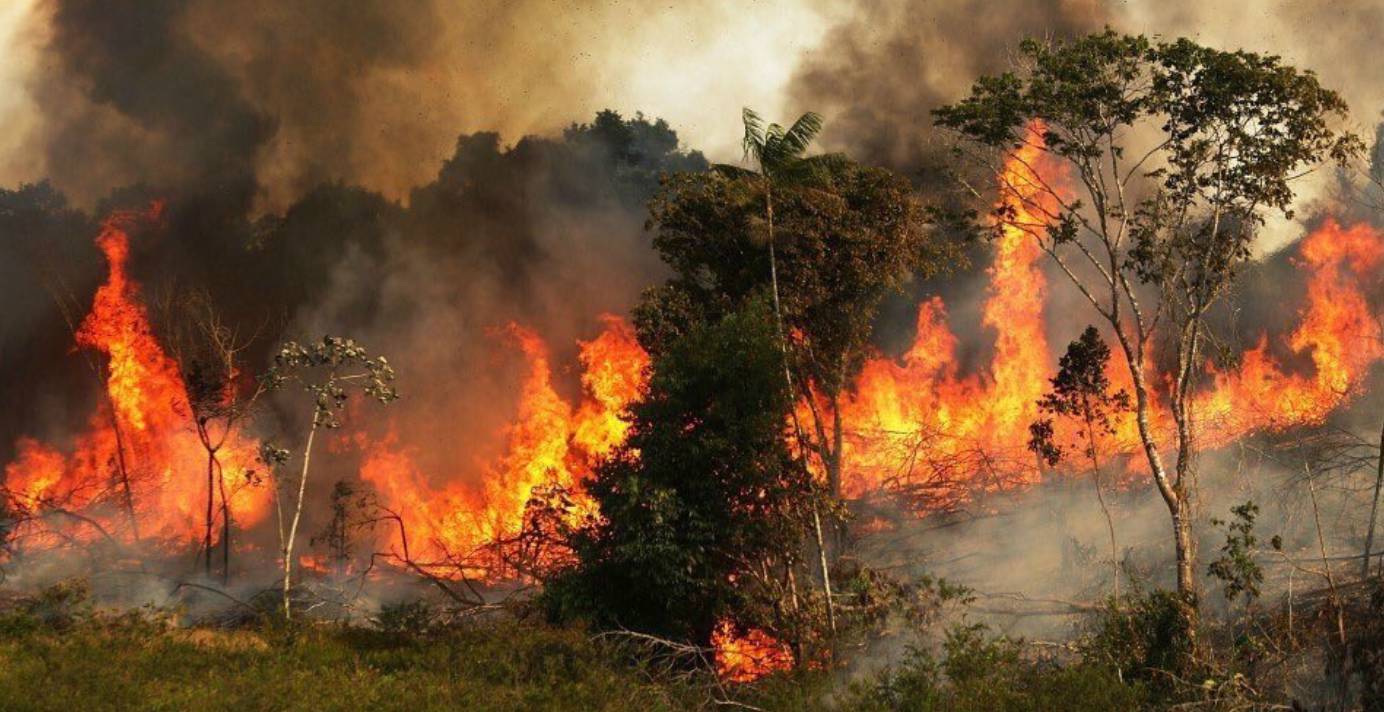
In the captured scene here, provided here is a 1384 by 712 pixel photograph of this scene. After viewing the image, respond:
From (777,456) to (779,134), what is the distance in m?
6.34

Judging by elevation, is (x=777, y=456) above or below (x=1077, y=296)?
below

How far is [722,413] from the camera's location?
19859 mm

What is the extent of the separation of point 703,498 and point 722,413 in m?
1.67

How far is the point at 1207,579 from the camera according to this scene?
890 inches

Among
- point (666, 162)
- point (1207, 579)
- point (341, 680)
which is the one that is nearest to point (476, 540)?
point (666, 162)

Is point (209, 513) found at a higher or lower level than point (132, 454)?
lower

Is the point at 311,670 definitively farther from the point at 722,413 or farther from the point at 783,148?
the point at 783,148

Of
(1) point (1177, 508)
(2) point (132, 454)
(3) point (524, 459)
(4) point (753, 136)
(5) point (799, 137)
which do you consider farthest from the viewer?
(2) point (132, 454)

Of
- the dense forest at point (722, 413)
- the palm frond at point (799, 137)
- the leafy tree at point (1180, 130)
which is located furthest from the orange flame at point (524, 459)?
the leafy tree at point (1180, 130)

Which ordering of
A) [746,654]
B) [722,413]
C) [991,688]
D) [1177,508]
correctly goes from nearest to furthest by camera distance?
[991,688]
[1177,508]
[746,654]
[722,413]

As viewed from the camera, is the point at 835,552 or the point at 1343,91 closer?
the point at 835,552

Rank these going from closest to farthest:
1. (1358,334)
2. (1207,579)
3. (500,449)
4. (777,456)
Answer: (777,456) < (1207,579) < (1358,334) < (500,449)

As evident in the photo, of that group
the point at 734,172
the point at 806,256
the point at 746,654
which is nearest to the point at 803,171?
the point at 734,172

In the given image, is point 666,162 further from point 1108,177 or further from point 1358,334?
point 1358,334
